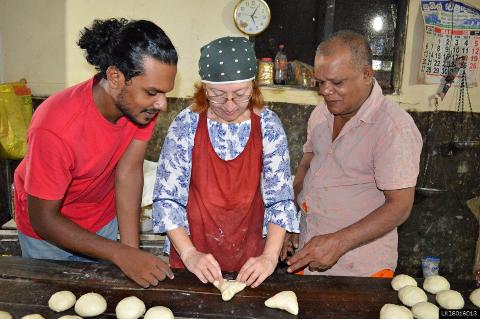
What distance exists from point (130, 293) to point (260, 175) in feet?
2.72

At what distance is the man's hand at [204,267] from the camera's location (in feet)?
6.28

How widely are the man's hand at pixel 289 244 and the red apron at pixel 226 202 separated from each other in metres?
0.20

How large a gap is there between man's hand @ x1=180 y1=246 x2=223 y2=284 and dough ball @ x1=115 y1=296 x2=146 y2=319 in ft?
0.96

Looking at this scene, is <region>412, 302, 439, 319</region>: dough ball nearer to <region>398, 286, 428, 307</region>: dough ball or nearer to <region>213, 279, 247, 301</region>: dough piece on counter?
<region>398, 286, 428, 307</region>: dough ball

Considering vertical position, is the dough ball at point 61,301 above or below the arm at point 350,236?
below

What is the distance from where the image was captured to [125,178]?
2.33 metres

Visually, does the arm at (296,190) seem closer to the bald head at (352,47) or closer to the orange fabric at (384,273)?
the orange fabric at (384,273)

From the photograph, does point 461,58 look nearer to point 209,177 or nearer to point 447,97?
point 447,97

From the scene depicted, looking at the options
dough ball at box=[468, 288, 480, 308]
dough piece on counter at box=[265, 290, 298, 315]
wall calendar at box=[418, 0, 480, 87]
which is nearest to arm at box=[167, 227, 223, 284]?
dough piece on counter at box=[265, 290, 298, 315]

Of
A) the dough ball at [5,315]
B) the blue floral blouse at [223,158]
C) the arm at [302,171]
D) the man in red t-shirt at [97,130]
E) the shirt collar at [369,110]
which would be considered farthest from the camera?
the arm at [302,171]

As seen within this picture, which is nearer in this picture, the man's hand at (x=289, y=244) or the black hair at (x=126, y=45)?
the black hair at (x=126, y=45)

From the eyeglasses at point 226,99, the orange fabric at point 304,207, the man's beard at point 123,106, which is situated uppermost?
the eyeglasses at point 226,99

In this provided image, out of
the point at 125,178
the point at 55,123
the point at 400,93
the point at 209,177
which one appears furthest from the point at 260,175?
the point at 400,93

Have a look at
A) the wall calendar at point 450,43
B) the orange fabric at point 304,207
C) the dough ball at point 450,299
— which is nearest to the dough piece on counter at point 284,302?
the dough ball at point 450,299
